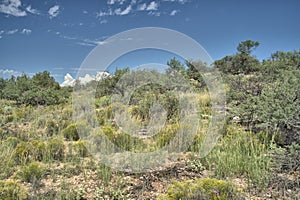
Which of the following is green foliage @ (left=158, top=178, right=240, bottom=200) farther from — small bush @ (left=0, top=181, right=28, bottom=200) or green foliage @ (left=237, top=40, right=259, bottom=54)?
green foliage @ (left=237, top=40, right=259, bottom=54)

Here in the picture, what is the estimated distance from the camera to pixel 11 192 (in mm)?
2541

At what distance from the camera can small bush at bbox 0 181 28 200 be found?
2496 millimetres

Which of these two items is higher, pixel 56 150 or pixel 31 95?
pixel 31 95

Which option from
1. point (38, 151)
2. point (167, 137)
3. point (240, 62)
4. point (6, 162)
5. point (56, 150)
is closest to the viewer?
point (6, 162)

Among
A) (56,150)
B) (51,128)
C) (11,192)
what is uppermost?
(51,128)

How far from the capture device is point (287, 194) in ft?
8.52

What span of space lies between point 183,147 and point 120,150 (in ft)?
3.89

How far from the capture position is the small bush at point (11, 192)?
8.19 ft

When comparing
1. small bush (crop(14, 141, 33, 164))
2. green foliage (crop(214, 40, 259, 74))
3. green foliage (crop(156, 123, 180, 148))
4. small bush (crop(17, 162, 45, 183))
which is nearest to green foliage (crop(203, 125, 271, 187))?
green foliage (crop(156, 123, 180, 148))

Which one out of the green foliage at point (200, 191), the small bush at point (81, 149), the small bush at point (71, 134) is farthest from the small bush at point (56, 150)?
the green foliage at point (200, 191)

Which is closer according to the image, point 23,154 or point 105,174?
point 105,174

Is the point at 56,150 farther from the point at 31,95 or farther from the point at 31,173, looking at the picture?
the point at 31,95

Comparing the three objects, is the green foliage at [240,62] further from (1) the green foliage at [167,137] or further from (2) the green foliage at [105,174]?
(2) the green foliage at [105,174]

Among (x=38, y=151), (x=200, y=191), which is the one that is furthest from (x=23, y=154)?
(x=200, y=191)
